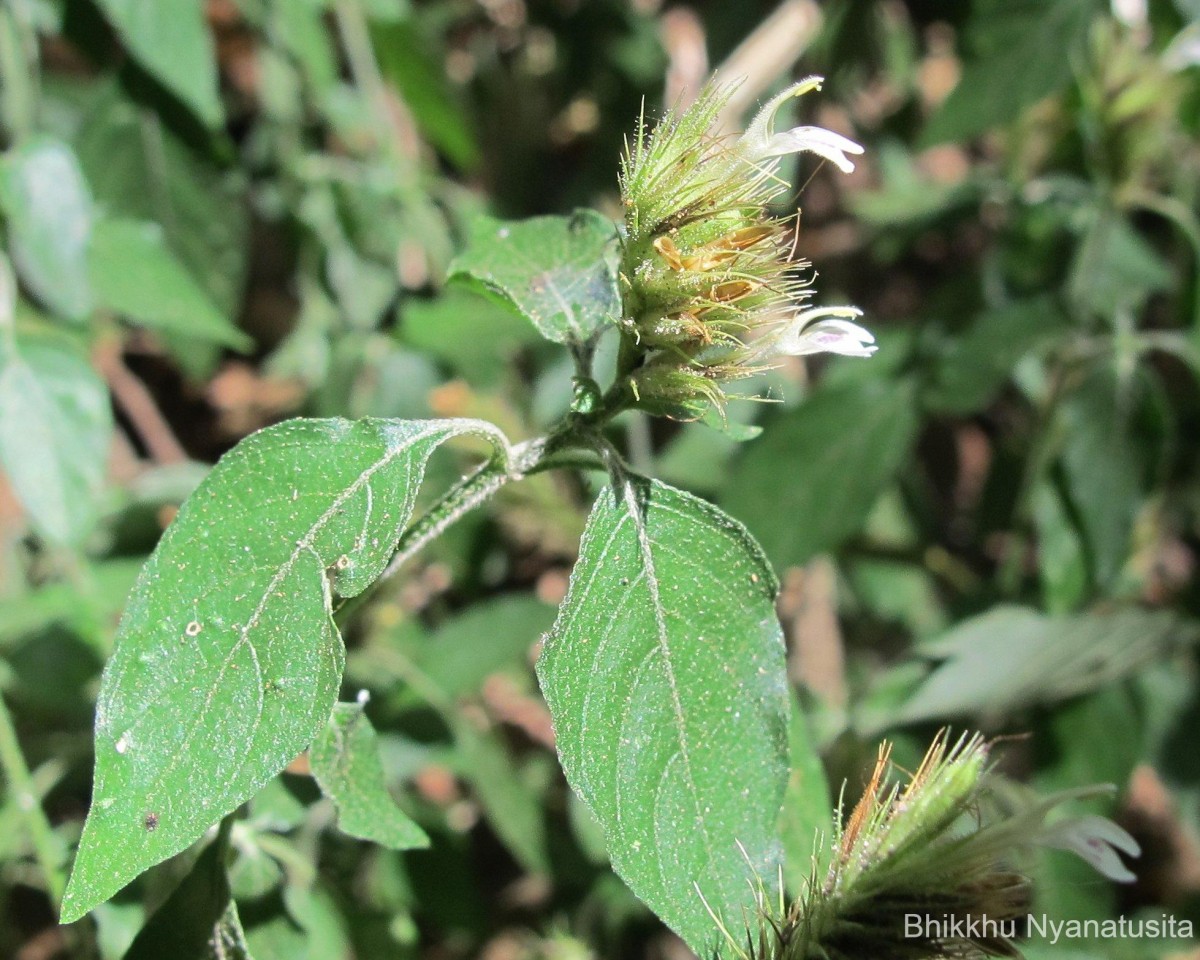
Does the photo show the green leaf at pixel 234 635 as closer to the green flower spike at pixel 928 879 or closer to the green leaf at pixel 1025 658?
the green flower spike at pixel 928 879

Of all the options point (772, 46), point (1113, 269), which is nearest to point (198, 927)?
point (1113, 269)

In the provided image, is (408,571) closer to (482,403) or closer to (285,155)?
(482,403)

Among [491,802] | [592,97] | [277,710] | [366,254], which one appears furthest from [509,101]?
[277,710]

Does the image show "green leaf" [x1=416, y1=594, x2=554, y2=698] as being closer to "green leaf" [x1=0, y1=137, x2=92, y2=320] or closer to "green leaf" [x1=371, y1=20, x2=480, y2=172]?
"green leaf" [x1=0, y1=137, x2=92, y2=320]

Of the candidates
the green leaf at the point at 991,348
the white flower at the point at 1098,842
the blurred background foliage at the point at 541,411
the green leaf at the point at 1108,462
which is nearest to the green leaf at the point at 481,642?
the blurred background foliage at the point at 541,411

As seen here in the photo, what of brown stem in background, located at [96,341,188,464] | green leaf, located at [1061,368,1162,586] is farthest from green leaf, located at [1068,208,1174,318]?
brown stem in background, located at [96,341,188,464]

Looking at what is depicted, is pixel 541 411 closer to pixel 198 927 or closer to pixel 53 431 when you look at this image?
pixel 53 431
